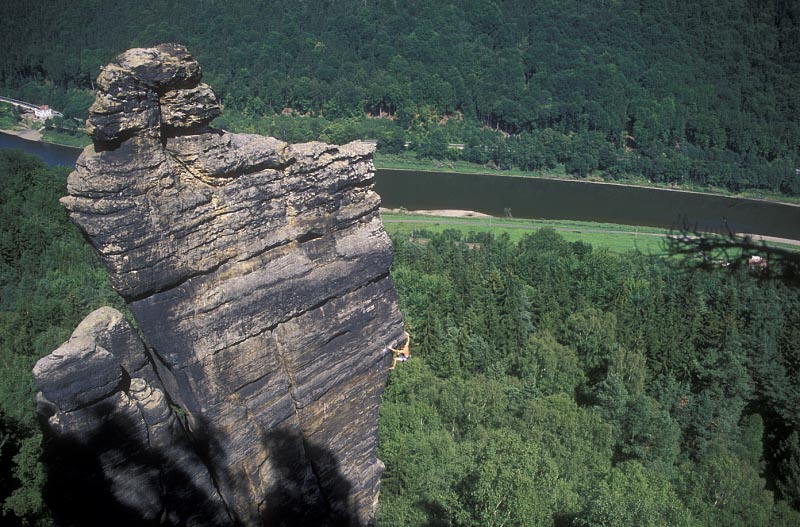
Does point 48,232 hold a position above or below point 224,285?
below

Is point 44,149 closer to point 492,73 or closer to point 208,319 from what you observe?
point 492,73

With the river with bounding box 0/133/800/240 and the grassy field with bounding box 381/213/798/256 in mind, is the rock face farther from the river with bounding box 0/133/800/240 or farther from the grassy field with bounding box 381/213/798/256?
the river with bounding box 0/133/800/240

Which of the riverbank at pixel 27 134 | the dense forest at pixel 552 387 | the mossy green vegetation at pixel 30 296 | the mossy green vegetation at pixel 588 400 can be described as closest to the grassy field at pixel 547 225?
the dense forest at pixel 552 387

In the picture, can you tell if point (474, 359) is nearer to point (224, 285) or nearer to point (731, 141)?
point (224, 285)

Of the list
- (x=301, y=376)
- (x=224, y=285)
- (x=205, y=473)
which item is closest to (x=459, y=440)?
(x=301, y=376)

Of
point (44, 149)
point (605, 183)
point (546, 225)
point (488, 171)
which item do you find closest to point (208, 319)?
point (546, 225)

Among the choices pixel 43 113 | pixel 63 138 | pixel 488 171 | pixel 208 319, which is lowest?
pixel 488 171
